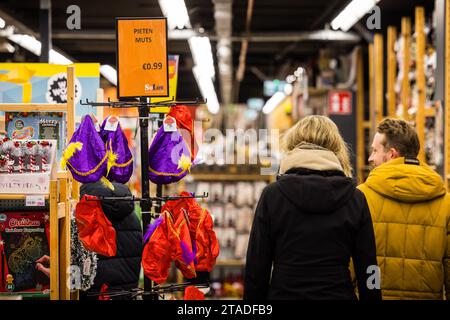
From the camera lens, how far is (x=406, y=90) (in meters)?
7.68

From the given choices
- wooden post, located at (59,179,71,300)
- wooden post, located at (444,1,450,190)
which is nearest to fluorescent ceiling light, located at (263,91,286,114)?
wooden post, located at (444,1,450,190)

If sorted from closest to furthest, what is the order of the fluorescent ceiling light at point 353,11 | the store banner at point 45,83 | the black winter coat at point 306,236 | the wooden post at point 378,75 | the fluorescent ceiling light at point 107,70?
the black winter coat at point 306,236, the store banner at point 45,83, the fluorescent ceiling light at point 353,11, the wooden post at point 378,75, the fluorescent ceiling light at point 107,70

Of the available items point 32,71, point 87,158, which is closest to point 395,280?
point 87,158

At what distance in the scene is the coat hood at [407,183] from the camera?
3184mm

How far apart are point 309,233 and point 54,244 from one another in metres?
1.59

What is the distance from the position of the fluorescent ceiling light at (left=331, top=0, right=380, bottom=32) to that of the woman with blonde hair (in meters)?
4.92

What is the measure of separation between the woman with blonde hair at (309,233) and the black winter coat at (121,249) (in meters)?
1.90

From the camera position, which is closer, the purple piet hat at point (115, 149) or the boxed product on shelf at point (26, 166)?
the purple piet hat at point (115, 149)

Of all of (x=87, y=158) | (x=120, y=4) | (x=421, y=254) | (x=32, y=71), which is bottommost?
(x=421, y=254)

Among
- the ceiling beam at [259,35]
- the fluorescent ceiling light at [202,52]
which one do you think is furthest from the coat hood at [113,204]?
the ceiling beam at [259,35]

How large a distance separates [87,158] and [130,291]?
Result: 69 centimetres

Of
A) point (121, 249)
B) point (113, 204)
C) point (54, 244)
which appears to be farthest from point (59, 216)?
point (121, 249)

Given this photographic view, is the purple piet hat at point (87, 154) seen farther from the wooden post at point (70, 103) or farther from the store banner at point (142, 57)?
the wooden post at point (70, 103)
